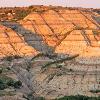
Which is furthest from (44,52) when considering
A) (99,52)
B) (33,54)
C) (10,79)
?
(10,79)

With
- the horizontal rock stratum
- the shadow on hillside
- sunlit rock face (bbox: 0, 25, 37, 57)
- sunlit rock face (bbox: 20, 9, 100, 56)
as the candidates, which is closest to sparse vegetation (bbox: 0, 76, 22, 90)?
sunlit rock face (bbox: 0, 25, 37, 57)

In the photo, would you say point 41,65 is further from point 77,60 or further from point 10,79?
point 10,79

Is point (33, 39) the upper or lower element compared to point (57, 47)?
upper

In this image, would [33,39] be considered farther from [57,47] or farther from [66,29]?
[66,29]

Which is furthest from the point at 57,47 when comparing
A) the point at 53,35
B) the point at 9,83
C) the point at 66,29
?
the point at 9,83

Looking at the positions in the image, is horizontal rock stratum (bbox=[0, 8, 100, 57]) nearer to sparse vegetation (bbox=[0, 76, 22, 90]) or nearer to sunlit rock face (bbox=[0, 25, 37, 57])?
sunlit rock face (bbox=[0, 25, 37, 57])

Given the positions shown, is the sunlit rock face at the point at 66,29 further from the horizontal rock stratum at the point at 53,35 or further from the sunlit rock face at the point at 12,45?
the sunlit rock face at the point at 12,45
